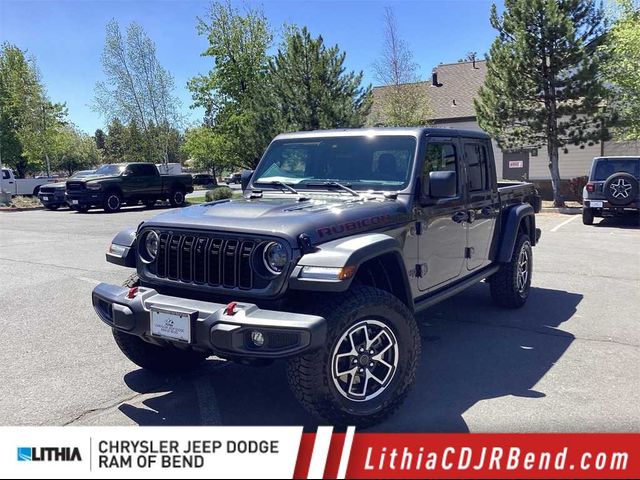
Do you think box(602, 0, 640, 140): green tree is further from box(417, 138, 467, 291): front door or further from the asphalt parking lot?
box(417, 138, 467, 291): front door

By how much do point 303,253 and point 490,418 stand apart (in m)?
1.65

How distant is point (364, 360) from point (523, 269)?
3.67 m

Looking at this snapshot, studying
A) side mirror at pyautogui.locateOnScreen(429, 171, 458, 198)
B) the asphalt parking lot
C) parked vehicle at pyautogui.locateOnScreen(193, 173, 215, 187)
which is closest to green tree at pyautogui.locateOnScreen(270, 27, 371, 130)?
the asphalt parking lot

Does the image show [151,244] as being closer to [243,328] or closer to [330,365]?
[243,328]

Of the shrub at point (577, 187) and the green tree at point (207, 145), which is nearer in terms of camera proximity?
the shrub at point (577, 187)

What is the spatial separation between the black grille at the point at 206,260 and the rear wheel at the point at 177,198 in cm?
2063

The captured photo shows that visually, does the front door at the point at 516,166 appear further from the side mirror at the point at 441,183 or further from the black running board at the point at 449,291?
the side mirror at the point at 441,183

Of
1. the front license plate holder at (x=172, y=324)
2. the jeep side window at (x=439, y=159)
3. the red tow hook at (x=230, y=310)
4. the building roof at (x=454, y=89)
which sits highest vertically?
the building roof at (x=454, y=89)

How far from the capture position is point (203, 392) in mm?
4113

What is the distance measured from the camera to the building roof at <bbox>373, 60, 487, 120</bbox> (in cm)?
2658

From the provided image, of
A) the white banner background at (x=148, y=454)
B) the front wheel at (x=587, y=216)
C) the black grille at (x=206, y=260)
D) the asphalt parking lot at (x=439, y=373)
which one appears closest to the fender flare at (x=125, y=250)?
the black grille at (x=206, y=260)

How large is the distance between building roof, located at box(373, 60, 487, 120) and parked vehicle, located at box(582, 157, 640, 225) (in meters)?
11.8

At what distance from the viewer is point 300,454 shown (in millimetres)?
2949

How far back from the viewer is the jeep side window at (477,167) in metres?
5.34
